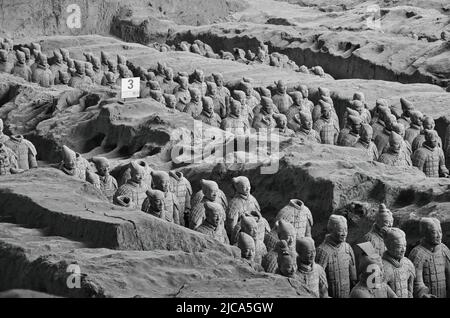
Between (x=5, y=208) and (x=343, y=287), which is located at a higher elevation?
(x=5, y=208)

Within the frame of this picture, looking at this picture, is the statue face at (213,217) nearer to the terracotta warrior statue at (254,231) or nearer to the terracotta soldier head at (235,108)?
the terracotta warrior statue at (254,231)

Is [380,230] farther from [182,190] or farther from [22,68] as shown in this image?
[22,68]

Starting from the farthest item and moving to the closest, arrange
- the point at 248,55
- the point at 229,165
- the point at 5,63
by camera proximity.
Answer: the point at 248,55
the point at 5,63
the point at 229,165

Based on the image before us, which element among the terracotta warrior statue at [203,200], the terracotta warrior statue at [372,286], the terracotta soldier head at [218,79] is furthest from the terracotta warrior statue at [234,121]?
the terracotta warrior statue at [372,286]

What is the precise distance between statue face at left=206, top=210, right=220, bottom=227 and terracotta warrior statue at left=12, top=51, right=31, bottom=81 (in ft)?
33.3

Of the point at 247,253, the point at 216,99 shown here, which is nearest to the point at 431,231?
the point at 247,253

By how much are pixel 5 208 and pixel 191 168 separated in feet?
12.9

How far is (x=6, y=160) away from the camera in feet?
42.0

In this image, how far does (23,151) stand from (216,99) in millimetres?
4348

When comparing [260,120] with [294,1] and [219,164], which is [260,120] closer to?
[219,164]

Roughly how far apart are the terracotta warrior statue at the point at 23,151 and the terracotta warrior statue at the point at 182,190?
2.30 m

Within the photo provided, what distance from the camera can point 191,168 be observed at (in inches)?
513

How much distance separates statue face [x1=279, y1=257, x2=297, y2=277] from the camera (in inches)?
345
